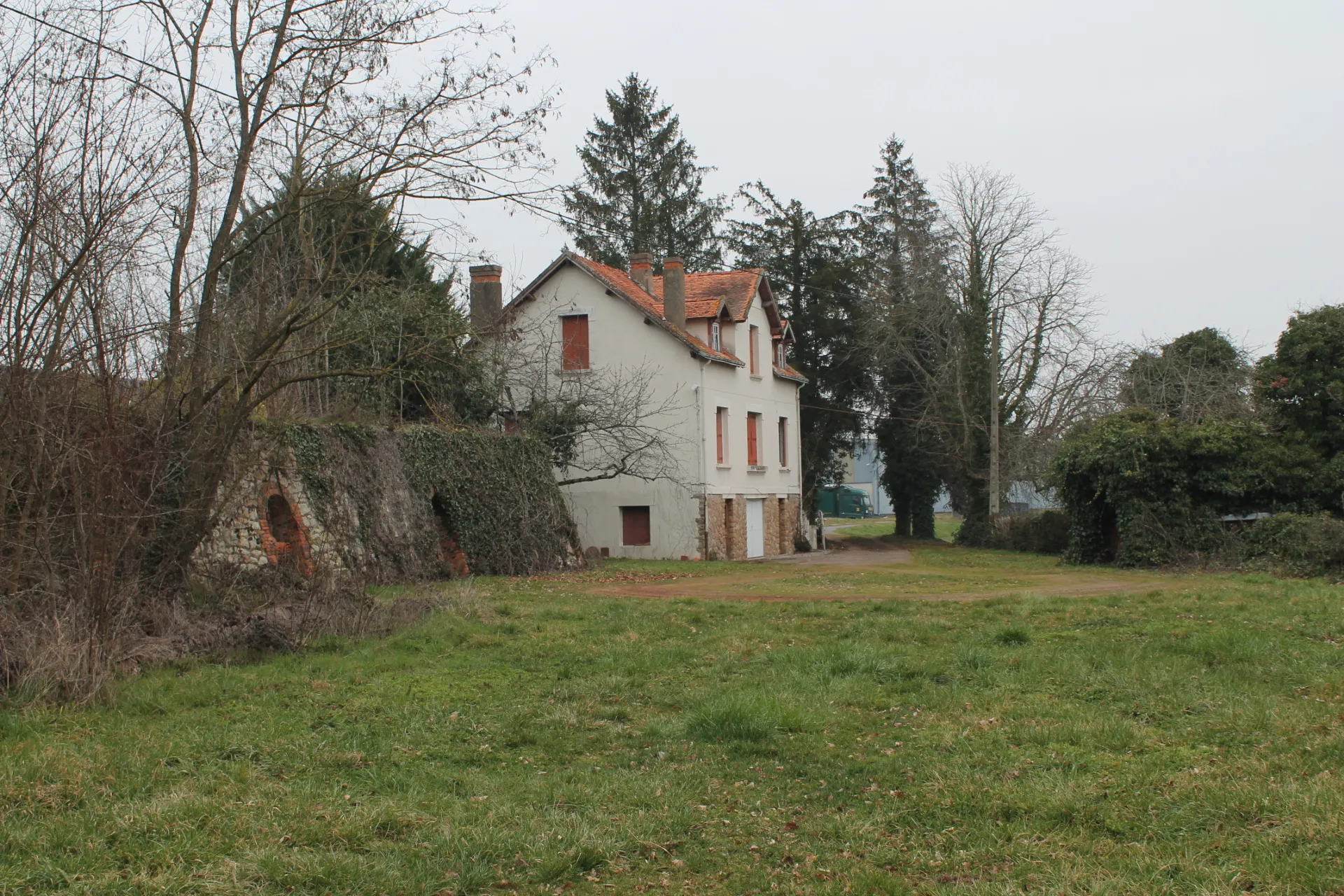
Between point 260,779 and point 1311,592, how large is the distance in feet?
49.5

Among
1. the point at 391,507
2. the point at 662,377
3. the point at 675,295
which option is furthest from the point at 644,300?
the point at 391,507

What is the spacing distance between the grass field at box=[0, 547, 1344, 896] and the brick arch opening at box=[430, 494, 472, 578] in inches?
465

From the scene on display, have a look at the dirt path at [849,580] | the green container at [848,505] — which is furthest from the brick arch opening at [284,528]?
the green container at [848,505]

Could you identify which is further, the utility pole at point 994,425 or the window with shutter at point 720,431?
the utility pole at point 994,425

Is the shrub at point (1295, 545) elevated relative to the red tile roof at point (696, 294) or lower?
lower

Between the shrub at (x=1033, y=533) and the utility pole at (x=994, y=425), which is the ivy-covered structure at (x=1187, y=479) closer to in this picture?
the shrub at (x=1033, y=533)

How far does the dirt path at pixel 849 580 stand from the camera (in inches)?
724

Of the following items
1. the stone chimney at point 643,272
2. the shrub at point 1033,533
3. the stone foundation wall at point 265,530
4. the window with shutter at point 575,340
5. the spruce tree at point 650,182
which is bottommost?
the shrub at point 1033,533

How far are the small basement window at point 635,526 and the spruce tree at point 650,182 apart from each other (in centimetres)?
1890

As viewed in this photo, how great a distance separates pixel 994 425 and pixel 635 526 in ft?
55.9

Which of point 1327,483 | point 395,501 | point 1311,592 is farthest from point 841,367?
point 1311,592

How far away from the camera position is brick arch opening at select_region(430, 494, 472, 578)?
2438 cm

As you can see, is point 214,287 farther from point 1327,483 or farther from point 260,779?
point 1327,483

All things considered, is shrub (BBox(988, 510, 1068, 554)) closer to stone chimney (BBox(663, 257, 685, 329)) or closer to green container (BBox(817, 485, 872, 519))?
stone chimney (BBox(663, 257, 685, 329))
